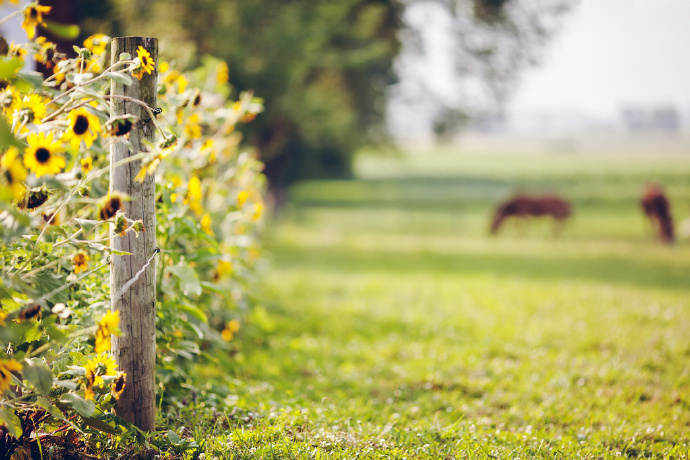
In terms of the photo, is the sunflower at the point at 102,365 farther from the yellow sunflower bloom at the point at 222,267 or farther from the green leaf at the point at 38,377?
the yellow sunflower bloom at the point at 222,267

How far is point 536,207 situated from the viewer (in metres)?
15.1

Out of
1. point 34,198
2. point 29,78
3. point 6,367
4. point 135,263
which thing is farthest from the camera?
point 135,263

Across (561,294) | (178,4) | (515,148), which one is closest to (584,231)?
(561,294)

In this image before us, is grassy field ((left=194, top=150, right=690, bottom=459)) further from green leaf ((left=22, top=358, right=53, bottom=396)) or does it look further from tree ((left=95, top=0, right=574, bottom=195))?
tree ((left=95, top=0, right=574, bottom=195))

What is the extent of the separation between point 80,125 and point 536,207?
48.5 feet

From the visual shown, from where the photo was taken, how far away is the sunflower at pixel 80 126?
1.89 metres

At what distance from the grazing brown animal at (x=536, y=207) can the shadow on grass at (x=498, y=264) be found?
3.38 metres

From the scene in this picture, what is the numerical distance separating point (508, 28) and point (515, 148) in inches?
2534

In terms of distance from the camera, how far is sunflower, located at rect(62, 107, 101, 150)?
1886mm

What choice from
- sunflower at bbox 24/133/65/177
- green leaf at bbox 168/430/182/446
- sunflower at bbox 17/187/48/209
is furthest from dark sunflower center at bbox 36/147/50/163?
green leaf at bbox 168/430/182/446

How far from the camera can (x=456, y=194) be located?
3484cm

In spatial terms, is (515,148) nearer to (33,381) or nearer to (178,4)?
(178,4)


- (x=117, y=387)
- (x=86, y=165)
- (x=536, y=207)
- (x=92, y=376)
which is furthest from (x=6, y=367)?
(x=536, y=207)

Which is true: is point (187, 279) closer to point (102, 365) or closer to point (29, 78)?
point (102, 365)
